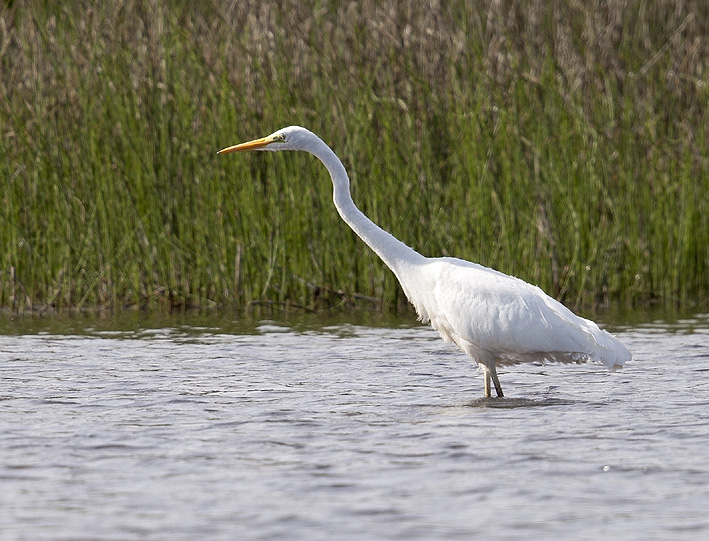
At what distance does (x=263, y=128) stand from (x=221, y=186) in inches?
22.0

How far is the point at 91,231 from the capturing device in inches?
385

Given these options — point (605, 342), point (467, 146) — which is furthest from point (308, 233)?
point (605, 342)

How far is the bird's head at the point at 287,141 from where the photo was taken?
297 inches

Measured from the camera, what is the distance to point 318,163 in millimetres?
9930

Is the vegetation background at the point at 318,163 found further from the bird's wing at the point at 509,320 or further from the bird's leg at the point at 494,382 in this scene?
the bird's leg at the point at 494,382

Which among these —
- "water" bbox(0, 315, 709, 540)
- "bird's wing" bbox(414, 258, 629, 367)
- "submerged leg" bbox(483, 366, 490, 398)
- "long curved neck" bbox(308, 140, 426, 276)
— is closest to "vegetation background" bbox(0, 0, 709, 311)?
"water" bbox(0, 315, 709, 540)

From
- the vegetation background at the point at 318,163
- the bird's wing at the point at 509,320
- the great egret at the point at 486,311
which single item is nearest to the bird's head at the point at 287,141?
the great egret at the point at 486,311

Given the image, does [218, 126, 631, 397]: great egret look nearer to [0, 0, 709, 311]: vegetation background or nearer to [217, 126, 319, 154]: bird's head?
[217, 126, 319, 154]: bird's head

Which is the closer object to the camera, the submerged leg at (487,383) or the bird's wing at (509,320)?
the bird's wing at (509,320)

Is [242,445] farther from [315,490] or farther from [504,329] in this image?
[504,329]

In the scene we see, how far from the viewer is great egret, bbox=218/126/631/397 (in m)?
6.96

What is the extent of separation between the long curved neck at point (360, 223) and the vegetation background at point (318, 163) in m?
2.26

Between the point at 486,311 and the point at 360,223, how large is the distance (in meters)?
0.95

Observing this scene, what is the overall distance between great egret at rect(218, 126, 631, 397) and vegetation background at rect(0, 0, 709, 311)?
2295 millimetres
